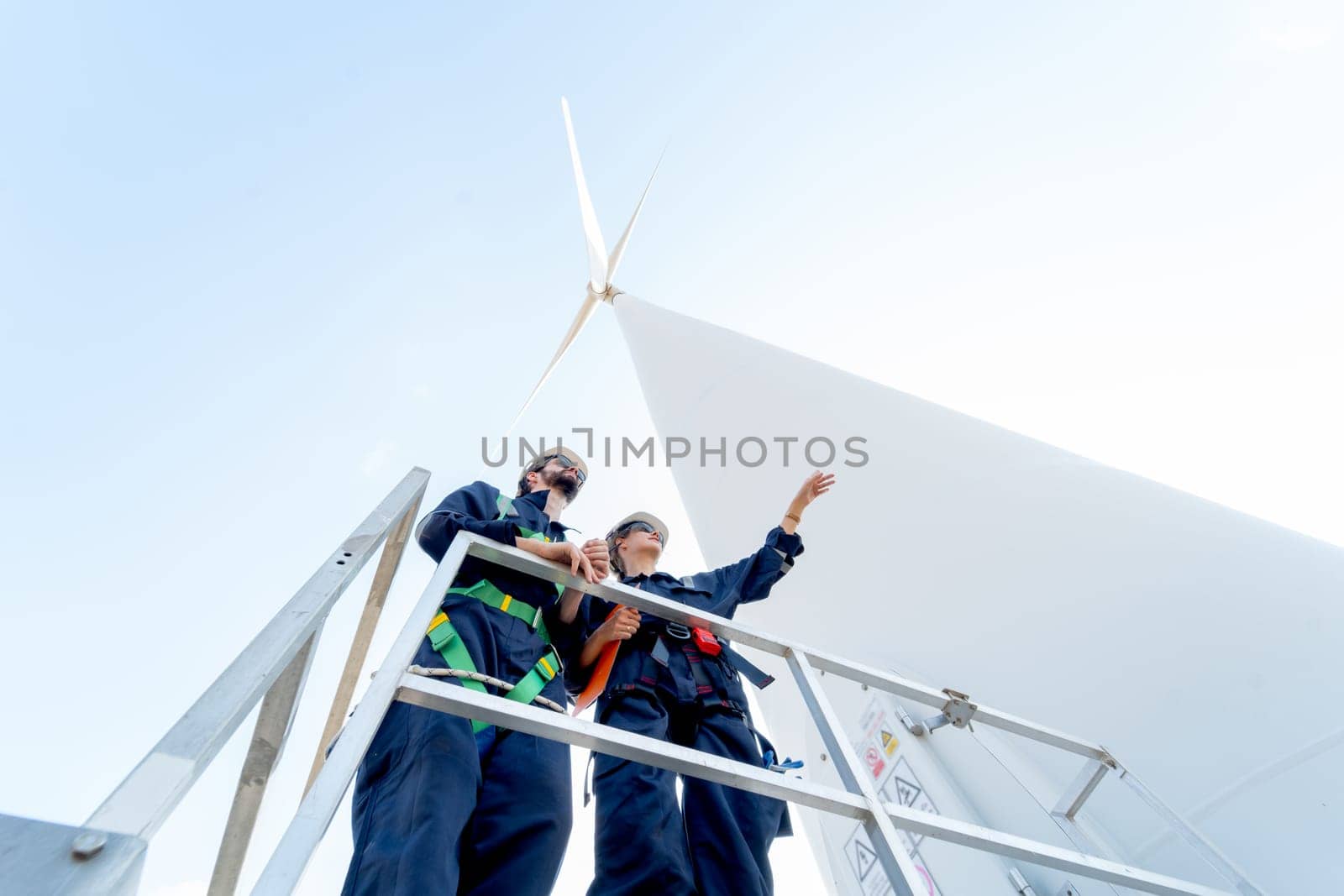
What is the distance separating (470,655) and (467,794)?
1.55 feet

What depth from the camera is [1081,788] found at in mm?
2926

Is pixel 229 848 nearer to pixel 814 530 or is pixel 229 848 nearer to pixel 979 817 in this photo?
pixel 979 817

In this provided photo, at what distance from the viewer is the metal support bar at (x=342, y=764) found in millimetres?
1211

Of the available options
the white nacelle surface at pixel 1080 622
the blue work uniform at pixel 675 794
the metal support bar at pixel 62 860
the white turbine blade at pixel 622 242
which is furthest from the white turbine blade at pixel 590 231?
the metal support bar at pixel 62 860

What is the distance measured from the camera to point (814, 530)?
15.7ft

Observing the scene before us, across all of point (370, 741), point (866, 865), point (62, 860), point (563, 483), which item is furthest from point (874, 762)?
point (62, 860)

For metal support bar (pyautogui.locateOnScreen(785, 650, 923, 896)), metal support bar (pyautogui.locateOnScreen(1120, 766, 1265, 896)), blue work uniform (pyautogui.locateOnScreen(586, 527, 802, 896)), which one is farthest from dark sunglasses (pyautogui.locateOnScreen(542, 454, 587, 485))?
metal support bar (pyautogui.locateOnScreen(1120, 766, 1265, 896))

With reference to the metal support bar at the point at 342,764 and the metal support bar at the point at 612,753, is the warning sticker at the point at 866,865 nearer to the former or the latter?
the metal support bar at the point at 612,753

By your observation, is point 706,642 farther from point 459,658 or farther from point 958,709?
point 459,658

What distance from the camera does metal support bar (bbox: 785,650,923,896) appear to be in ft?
5.69

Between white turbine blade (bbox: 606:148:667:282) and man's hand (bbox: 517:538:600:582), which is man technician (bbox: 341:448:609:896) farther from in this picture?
white turbine blade (bbox: 606:148:667:282)

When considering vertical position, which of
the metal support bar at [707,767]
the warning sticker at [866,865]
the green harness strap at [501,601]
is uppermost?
the metal support bar at [707,767]

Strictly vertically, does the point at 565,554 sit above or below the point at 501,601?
above

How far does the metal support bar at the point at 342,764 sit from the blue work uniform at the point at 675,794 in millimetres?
957
